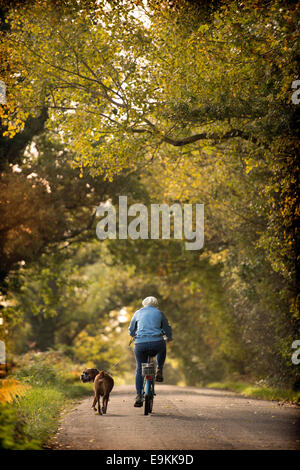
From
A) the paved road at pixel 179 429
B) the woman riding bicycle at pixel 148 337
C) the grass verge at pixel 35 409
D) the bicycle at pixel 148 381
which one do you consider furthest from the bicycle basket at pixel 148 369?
the grass verge at pixel 35 409

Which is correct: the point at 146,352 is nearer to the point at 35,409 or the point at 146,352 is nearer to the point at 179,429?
the point at 179,429

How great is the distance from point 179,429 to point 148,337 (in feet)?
6.58

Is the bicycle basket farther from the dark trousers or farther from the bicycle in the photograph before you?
the dark trousers

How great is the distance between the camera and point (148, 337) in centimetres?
1070

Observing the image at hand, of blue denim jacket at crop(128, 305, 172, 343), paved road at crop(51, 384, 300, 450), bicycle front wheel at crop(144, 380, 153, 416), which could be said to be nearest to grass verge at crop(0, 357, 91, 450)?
paved road at crop(51, 384, 300, 450)

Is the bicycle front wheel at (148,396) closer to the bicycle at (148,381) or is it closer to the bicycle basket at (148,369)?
the bicycle at (148,381)

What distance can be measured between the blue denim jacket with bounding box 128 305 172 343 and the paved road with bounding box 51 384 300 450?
1407mm

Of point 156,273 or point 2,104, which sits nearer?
point 2,104

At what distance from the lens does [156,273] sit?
29.1 meters

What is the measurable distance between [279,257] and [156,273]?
15.2 metres

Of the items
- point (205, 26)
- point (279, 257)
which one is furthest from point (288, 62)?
point (279, 257)

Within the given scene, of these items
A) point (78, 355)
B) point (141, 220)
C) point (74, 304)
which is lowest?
point (78, 355)

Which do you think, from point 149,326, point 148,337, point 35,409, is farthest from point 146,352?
point 35,409

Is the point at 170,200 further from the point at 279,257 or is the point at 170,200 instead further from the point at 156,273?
the point at 279,257
